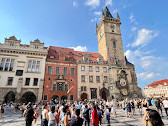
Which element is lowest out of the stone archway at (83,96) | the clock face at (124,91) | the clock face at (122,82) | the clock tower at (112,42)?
the stone archway at (83,96)

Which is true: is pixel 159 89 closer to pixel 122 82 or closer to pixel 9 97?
pixel 122 82

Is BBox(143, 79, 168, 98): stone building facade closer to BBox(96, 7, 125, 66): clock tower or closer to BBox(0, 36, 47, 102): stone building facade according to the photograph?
BBox(96, 7, 125, 66): clock tower

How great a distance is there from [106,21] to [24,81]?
111 feet

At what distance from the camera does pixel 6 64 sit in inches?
967

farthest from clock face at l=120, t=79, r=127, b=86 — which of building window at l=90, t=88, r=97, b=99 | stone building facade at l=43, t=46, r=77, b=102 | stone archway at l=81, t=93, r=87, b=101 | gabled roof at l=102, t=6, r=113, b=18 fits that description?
gabled roof at l=102, t=6, r=113, b=18

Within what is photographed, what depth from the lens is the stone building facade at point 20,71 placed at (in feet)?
75.5

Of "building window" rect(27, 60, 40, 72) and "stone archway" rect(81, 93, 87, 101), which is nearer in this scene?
"building window" rect(27, 60, 40, 72)

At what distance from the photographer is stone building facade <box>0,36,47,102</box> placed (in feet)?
75.5

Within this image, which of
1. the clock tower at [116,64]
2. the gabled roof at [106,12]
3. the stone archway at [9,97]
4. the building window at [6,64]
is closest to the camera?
the stone archway at [9,97]

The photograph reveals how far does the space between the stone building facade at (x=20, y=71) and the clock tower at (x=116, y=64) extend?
19.7 metres

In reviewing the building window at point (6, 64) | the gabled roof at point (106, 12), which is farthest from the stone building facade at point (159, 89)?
the building window at point (6, 64)

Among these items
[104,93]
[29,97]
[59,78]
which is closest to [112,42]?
[104,93]

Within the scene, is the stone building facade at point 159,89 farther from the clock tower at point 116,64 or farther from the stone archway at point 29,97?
the stone archway at point 29,97

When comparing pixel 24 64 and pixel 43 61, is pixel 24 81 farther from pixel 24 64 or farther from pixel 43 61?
pixel 43 61
